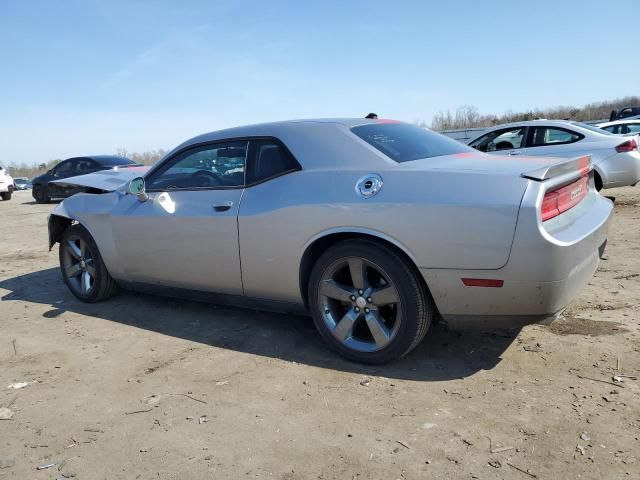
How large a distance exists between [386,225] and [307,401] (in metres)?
1.08

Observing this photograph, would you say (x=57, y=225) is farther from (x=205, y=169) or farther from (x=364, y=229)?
(x=364, y=229)

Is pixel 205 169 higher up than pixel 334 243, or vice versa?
pixel 205 169

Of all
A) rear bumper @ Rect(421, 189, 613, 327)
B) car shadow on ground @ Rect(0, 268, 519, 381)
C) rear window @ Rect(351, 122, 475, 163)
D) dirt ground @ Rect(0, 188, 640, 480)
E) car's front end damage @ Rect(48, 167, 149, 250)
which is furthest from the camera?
car's front end damage @ Rect(48, 167, 149, 250)

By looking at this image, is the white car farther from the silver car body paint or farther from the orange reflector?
the orange reflector

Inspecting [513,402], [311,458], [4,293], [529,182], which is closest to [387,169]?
[529,182]

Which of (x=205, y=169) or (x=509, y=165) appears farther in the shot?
(x=205, y=169)

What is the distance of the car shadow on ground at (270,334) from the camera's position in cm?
321

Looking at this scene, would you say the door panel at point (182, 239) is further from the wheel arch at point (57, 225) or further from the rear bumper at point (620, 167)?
the rear bumper at point (620, 167)

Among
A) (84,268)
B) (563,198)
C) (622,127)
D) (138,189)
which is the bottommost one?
(84,268)

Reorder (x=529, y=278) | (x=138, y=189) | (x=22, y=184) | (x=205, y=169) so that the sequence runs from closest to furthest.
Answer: (x=529, y=278)
(x=205, y=169)
(x=138, y=189)
(x=22, y=184)

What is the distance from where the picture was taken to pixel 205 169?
13.3 feet

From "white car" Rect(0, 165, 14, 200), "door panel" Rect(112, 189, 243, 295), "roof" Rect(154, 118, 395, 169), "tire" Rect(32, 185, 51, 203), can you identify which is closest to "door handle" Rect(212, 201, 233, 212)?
"door panel" Rect(112, 189, 243, 295)

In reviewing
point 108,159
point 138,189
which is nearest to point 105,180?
point 138,189

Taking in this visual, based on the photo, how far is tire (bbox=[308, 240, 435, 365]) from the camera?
9.89 feet
